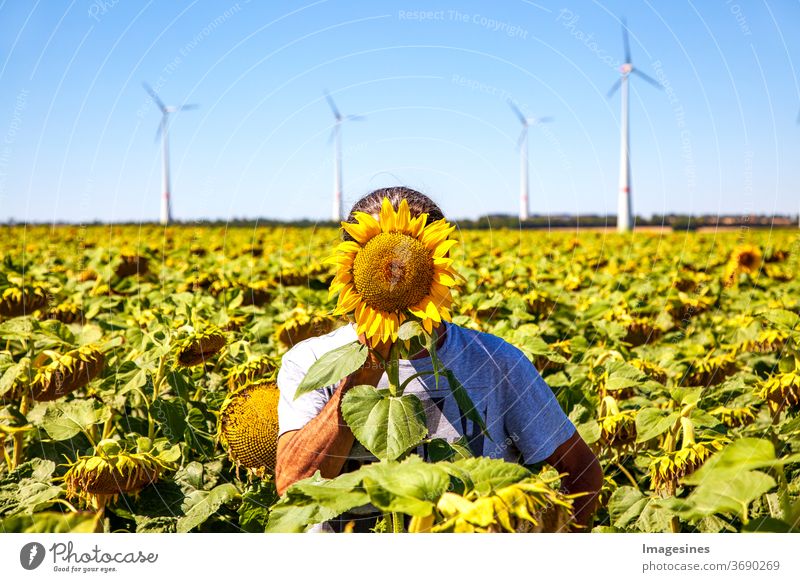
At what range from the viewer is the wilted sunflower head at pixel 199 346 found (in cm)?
219

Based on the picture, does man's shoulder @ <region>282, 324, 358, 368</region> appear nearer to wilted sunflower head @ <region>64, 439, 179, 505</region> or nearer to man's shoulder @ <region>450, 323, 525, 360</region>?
man's shoulder @ <region>450, 323, 525, 360</region>

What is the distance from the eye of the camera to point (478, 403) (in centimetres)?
162

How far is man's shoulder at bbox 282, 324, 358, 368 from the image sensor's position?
1632 millimetres

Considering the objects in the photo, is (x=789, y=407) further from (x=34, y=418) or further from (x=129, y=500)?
(x=34, y=418)

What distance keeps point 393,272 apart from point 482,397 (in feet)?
1.88

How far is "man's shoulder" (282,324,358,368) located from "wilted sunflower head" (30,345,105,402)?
31.0 inches

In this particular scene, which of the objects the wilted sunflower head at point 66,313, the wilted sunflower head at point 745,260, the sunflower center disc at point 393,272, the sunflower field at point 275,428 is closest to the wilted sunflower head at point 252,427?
the sunflower field at point 275,428

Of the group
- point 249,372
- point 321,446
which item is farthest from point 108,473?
point 249,372

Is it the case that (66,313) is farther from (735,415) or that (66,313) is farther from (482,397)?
(735,415)

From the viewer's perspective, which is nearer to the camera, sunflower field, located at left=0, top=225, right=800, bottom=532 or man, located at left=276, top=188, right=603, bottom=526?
sunflower field, located at left=0, top=225, right=800, bottom=532

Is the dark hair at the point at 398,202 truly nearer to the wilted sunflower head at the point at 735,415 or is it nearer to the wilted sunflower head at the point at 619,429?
the wilted sunflower head at the point at 619,429

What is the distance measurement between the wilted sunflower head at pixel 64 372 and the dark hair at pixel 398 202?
3.40 ft

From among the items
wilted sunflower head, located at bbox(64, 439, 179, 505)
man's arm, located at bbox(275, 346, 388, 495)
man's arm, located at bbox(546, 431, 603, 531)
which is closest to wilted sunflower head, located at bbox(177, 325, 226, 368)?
wilted sunflower head, located at bbox(64, 439, 179, 505)

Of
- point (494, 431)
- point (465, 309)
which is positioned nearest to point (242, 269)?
point (465, 309)
